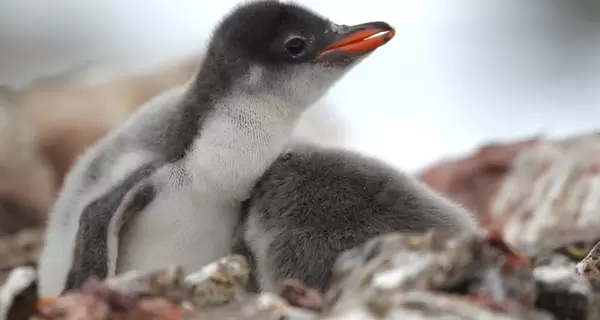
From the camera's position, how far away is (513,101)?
4.48 m

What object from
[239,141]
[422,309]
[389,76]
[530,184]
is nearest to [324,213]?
[239,141]

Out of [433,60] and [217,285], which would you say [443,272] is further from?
[433,60]

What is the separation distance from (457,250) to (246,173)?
26.7 inches

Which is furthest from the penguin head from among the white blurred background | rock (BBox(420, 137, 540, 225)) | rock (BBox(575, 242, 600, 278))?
the white blurred background

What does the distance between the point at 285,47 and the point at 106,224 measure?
0.40m

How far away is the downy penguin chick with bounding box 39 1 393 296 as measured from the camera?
1614mm

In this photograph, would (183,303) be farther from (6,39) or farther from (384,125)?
(6,39)

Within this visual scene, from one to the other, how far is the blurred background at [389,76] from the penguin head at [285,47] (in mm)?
1216

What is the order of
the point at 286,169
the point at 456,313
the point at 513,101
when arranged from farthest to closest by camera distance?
the point at 513,101 < the point at 286,169 < the point at 456,313

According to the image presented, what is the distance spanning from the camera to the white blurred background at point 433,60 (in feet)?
13.3

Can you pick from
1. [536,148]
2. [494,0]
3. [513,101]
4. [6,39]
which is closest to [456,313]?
[536,148]

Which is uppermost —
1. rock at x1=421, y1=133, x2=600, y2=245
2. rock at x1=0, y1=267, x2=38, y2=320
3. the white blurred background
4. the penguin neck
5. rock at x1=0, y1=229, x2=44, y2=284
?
the white blurred background

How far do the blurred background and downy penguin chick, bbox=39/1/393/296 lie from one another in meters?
1.13

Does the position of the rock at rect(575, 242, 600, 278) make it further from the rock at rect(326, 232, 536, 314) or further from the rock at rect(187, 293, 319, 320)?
the rock at rect(187, 293, 319, 320)
